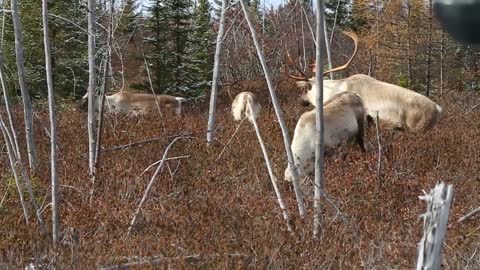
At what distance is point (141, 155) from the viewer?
8.50 m

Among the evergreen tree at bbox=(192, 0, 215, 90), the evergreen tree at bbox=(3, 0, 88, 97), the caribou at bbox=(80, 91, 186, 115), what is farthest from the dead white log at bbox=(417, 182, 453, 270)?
the evergreen tree at bbox=(192, 0, 215, 90)

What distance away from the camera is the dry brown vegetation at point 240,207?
4125 mm

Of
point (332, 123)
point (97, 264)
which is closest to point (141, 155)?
point (332, 123)

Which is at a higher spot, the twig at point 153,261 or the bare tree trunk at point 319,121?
the bare tree trunk at point 319,121

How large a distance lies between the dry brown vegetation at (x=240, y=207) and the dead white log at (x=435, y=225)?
198 centimetres

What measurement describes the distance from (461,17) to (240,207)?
4.80 meters

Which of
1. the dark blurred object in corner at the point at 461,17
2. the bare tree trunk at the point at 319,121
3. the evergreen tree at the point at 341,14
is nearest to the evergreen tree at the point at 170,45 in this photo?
the evergreen tree at the point at 341,14

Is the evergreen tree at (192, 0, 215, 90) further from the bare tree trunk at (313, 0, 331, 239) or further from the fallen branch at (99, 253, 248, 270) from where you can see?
the fallen branch at (99, 253, 248, 270)

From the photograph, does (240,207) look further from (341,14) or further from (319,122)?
(341,14)

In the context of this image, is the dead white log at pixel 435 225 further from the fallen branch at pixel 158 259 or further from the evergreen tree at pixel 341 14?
the evergreen tree at pixel 341 14

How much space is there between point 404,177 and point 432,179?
15.6 inches

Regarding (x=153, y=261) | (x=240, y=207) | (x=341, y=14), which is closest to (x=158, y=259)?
(x=153, y=261)

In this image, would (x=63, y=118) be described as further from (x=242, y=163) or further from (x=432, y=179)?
(x=432, y=179)

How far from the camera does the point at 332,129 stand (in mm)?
8797
